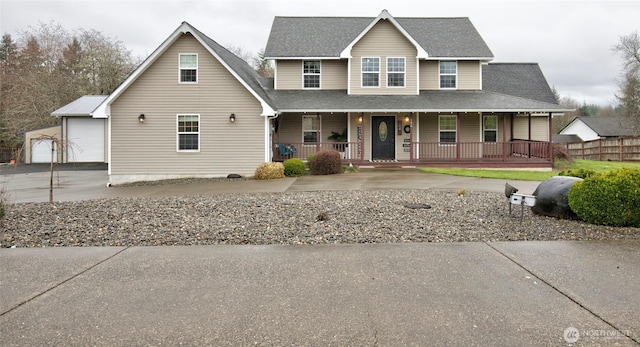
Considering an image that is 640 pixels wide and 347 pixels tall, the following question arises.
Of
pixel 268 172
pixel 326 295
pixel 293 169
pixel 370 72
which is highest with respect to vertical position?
pixel 370 72

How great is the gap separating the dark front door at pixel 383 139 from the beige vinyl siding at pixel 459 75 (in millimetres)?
2935

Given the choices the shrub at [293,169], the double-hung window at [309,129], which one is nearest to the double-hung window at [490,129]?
the double-hung window at [309,129]

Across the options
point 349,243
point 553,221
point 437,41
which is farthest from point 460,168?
point 349,243

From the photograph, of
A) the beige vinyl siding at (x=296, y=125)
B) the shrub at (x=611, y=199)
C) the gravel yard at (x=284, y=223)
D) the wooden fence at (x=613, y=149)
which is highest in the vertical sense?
the beige vinyl siding at (x=296, y=125)

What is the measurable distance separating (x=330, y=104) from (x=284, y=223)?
1278 centimetres

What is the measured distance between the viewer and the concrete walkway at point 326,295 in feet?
11.2

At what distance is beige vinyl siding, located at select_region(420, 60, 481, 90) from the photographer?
22219 millimetres

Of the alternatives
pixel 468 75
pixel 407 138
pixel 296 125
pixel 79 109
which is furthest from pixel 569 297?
pixel 79 109

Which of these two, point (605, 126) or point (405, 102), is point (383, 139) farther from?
point (605, 126)

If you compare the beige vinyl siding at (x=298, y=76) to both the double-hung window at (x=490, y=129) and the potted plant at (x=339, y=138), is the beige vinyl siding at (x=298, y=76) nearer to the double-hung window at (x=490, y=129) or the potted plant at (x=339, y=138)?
the potted plant at (x=339, y=138)

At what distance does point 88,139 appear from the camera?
2927 cm

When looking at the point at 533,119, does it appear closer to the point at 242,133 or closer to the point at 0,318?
the point at 242,133

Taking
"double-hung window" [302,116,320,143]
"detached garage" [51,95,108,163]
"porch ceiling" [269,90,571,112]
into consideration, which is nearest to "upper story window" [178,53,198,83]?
"porch ceiling" [269,90,571,112]

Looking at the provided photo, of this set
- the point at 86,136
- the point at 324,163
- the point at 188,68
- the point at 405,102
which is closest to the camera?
the point at 188,68
